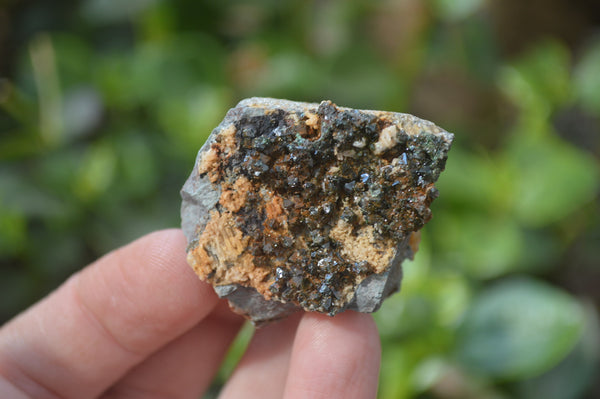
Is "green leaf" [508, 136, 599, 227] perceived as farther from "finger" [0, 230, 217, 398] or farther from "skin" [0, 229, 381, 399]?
"finger" [0, 230, 217, 398]

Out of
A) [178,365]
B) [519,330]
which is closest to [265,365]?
[178,365]

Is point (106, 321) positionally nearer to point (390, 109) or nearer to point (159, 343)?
point (159, 343)

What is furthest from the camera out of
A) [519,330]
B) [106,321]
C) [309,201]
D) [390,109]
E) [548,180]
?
[390,109]

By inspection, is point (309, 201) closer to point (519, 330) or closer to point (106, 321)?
point (106, 321)

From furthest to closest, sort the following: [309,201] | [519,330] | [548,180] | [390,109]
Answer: [390,109], [548,180], [519,330], [309,201]

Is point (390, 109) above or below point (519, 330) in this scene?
above

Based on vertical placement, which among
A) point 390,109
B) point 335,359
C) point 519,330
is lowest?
point 519,330

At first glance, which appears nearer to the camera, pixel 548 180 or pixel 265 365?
pixel 265 365
